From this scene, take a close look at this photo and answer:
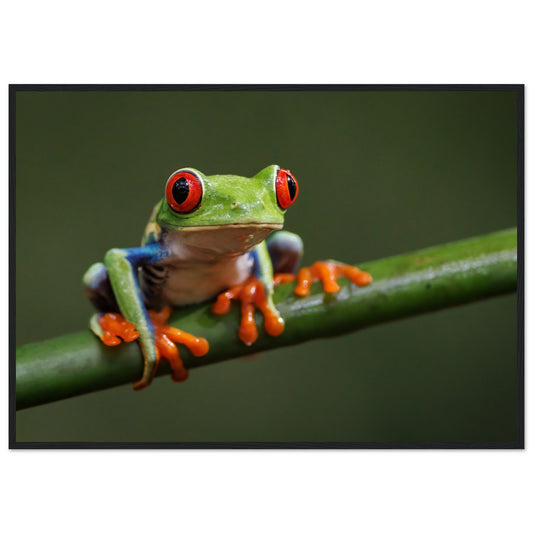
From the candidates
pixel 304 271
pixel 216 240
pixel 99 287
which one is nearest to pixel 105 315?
pixel 99 287

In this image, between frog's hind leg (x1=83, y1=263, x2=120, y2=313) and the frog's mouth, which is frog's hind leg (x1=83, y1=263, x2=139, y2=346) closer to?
frog's hind leg (x1=83, y1=263, x2=120, y2=313)

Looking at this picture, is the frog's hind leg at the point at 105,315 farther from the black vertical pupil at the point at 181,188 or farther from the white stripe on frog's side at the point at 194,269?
the black vertical pupil at the point at 181,188

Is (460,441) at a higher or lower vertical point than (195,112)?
lower

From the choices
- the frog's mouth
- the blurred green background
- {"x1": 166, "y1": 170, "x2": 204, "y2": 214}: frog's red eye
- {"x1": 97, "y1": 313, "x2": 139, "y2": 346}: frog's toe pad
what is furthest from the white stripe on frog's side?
the blurred green background
